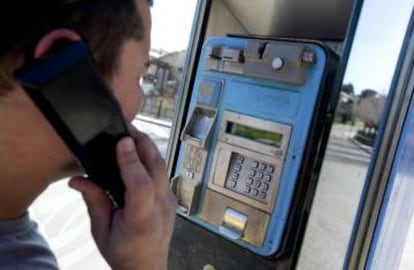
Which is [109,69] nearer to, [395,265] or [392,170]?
[392,170]

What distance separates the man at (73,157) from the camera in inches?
21.6

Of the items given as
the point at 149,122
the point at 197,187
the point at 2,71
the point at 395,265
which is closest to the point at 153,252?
the point at 2,71

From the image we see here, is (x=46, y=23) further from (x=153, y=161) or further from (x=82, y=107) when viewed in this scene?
Result: (x=153, y=161)

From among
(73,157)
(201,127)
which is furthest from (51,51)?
(201,127)

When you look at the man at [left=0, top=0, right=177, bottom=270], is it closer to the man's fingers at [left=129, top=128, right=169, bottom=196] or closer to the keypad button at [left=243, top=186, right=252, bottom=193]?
the man's fingers at [left=129, top=128, right=169, bottom=196]

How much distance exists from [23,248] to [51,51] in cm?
25

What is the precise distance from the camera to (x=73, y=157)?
A: 629mm

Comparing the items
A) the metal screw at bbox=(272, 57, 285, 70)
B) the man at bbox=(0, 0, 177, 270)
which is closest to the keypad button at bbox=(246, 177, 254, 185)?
the metal screw at bbox=(272, 57, 285, 70)

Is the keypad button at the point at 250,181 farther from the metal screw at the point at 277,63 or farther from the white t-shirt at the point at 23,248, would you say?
the white t-shirt at the point at 23,248

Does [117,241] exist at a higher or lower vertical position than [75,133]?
lower

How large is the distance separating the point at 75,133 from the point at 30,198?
4.8 inches

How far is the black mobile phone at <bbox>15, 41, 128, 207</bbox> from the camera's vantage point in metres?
0.53

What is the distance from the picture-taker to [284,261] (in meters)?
1.29

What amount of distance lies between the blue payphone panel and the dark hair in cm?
72
